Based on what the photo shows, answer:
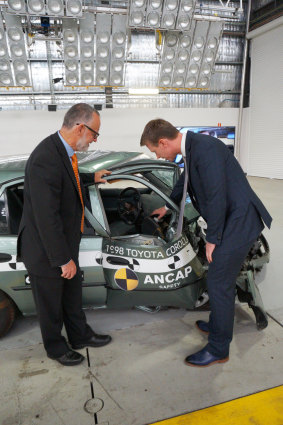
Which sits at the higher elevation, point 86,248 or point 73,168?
point 73,168

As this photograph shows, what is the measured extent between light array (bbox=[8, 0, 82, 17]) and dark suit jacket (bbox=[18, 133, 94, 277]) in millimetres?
6637

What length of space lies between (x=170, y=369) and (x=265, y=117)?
33.3 ft

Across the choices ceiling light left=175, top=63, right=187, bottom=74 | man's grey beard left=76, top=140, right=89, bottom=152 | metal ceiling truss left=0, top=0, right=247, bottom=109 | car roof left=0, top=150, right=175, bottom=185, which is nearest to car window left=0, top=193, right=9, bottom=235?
car roof left=0, top=150, right=175, bottom=185

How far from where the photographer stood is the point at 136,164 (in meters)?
2.45

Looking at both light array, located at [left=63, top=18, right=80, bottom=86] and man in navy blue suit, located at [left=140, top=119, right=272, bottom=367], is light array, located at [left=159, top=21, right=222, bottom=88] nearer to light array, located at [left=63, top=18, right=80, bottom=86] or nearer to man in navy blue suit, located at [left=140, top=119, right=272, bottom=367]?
light array, located at [left=63, top=18, right=80, bottom=86]

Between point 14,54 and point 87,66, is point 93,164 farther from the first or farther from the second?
point 14,54

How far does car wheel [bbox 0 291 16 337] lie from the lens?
7.47 feet

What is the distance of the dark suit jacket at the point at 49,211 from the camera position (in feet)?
5.55

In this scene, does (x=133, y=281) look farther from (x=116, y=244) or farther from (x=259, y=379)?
(x=259, y=379)

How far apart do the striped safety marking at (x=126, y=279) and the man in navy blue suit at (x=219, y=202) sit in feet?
1.96

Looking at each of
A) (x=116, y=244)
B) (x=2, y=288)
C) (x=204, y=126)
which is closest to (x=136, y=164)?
(x=116, y=244)

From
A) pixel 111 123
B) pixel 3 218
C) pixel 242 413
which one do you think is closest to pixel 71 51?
pixel 111 123

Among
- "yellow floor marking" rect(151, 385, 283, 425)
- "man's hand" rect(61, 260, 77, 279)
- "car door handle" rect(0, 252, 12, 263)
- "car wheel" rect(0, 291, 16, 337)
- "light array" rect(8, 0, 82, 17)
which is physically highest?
"light array" rect(8, 0, 82, 17)

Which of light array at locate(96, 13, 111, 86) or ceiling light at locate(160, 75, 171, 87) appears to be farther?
ceiling light at locate(160, 75, 171, 87)
